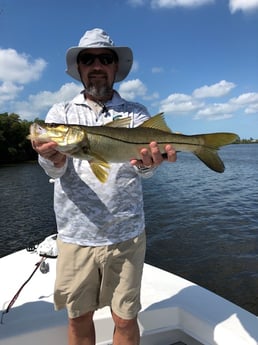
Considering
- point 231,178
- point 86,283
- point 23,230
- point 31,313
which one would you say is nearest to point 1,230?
point 23,230

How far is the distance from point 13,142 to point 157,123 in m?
75.1

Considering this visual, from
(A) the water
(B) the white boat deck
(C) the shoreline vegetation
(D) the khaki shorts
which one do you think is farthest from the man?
(C) the shoreline vegetation

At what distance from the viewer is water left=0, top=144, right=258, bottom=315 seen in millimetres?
10534

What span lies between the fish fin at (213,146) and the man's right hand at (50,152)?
43.4 inches

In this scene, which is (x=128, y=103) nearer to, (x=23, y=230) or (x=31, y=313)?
(x=31, y=313)

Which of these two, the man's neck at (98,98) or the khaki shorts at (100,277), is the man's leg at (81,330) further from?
the man's neck at (98,98)

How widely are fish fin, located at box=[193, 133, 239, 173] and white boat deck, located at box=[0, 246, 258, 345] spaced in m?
1.78

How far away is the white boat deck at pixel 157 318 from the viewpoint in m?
3.50

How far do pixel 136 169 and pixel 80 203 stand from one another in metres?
0.54

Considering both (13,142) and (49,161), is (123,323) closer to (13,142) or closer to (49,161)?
(49,161)

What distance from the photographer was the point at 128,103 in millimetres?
3199

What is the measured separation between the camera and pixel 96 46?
2.98 meters

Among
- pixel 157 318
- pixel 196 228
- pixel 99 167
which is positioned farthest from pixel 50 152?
pixel 196 228

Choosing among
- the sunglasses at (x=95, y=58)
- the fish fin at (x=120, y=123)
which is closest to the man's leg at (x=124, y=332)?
the fish fin at (x=120, y=123)
